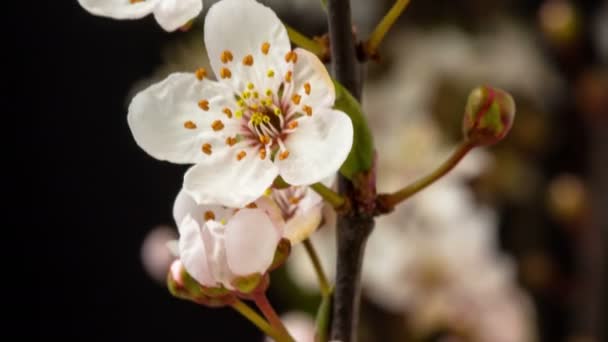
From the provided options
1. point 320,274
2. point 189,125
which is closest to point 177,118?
point 189,125

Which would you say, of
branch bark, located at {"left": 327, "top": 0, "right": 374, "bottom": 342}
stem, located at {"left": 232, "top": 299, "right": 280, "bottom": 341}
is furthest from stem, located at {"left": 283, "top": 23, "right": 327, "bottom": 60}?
stem, located at {"left": 232, "top": 299, "right": 280, "bottom": 341}

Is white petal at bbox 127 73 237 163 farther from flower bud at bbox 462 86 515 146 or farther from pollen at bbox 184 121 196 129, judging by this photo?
flower bud at bbox 462 86 515 146

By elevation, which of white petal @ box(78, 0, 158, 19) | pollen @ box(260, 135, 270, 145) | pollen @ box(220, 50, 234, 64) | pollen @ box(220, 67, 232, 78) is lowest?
pollen @ box(260, 135, 270, 145)

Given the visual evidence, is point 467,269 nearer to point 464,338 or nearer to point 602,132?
point 464,338

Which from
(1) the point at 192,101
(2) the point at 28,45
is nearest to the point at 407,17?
(2) the point at 28,45

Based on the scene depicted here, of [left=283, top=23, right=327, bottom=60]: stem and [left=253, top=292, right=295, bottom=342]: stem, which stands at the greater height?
[left=283, top=23, right=327, bottom=60]: stem

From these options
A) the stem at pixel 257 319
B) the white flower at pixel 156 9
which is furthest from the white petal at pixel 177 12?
the stem at pixel 257 319

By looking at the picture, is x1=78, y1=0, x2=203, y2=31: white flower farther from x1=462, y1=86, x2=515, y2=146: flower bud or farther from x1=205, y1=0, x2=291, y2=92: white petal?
x1=462, y1=86, x2=515, y2=146: flower bud

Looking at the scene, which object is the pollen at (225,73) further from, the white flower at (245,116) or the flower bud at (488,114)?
the flower bud at (488,114)
